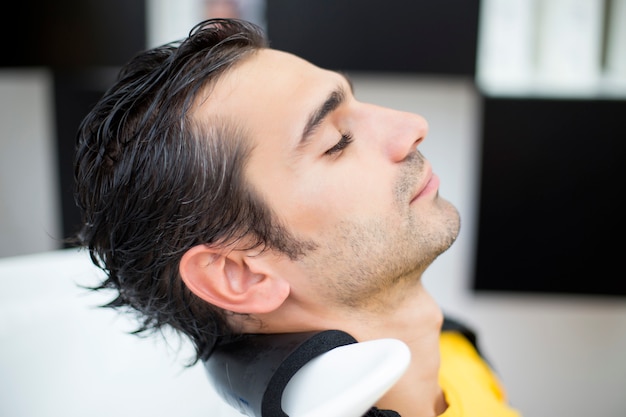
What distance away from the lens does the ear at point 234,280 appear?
1.00m

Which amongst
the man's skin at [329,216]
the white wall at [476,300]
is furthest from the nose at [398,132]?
the white wall at [476,300]

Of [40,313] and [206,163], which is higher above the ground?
[206,163]

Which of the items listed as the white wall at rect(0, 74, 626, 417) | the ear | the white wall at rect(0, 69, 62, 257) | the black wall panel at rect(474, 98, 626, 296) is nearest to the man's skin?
the ear

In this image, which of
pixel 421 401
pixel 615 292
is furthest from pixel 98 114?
pixel 615 292

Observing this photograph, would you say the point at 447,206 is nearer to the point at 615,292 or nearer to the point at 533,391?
the point at 615,292

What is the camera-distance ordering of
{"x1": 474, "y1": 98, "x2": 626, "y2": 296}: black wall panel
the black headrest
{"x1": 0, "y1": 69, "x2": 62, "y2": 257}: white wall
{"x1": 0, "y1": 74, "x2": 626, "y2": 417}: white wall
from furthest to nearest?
{"x1": 0, "y1": 69, "x2": 62, "y2": 257}: white wall < {"x1": 0, "y1": 74, "x2": 626, "y2": 417}: white wall < {"x1": 474, "y1": 98, "x2": 626, "y2": 296}: black wall panel < the black headrest

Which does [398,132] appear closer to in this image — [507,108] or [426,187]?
[426,187]

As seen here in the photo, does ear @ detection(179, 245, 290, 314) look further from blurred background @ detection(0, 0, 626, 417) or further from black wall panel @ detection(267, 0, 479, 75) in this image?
black wall panel @ detection(267, 0, 479, 75)

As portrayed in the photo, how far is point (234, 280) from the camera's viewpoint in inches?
40.4

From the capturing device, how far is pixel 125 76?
109cm

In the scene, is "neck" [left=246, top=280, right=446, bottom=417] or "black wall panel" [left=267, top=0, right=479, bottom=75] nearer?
"neck" [left=246, top=280, right=446, bottom=417]

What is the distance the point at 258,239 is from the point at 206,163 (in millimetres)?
135

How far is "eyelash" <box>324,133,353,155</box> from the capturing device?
1.03 m

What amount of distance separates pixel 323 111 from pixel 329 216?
158mm
